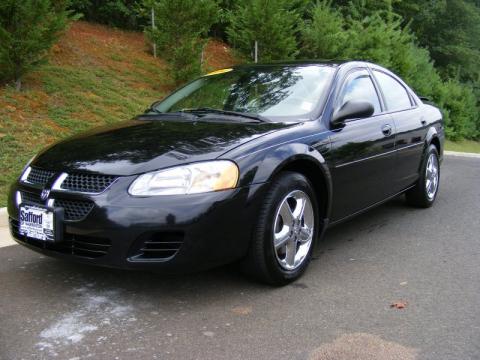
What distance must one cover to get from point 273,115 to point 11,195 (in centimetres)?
190

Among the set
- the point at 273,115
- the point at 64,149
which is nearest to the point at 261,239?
the point at 273,115

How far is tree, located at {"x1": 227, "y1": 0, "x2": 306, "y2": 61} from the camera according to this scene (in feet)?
42.9

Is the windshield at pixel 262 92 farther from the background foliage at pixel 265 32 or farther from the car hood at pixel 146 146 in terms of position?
the background foliage at pixel 265 32

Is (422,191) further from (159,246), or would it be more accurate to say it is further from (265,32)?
(265,32)

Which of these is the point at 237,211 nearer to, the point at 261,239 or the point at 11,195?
the point at 261,239

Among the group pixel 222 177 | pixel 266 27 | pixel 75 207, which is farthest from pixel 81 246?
pixel 266 27

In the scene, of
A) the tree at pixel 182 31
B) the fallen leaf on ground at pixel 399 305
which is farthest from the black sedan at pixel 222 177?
the tree at pixel 182 31

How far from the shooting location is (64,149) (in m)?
3.58

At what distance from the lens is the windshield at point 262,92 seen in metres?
4.05

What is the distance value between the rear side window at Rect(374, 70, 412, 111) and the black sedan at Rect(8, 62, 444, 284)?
34 centimetres

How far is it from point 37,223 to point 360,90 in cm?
284

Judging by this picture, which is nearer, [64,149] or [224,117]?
[64,149]

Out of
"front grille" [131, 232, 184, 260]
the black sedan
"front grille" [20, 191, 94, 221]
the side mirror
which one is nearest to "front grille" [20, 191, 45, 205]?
the black sedan

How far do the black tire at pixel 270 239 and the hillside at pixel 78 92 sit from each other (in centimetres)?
318
